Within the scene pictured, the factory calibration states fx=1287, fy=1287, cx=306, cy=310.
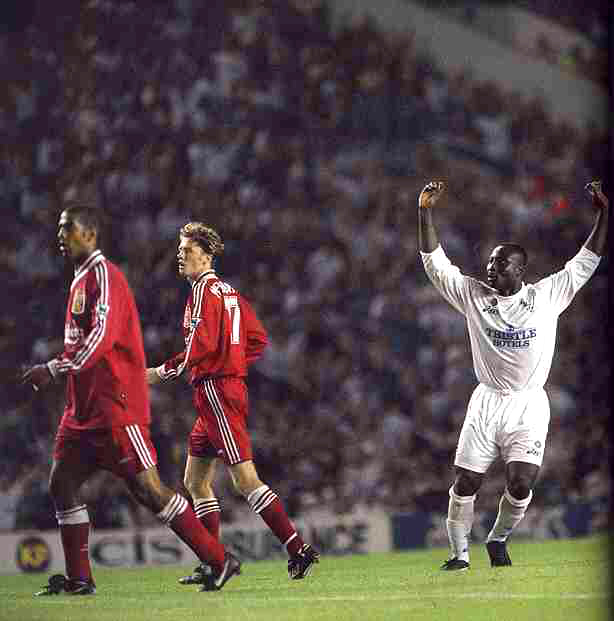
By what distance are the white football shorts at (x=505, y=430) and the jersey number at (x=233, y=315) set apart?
4.49 feet

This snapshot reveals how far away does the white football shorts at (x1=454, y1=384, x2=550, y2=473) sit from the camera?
691cm

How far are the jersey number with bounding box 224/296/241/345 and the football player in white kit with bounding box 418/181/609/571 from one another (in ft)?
3.47

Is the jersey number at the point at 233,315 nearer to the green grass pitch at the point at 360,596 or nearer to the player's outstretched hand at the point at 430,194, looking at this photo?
the player's outstretched hand at the point at 430,194

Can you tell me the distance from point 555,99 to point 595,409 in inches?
175

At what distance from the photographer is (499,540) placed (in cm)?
714

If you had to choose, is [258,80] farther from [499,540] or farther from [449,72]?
[499,540]

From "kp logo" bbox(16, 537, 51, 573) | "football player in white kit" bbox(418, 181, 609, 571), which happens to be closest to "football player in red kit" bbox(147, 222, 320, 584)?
"football player in white kit" bbox(418, 181, 609, 571)

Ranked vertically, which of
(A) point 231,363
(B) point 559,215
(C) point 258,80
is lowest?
(A) point 231,363

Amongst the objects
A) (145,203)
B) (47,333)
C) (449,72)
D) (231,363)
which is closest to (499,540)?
(231,363)

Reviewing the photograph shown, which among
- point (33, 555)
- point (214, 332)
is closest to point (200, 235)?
point (214, 332)

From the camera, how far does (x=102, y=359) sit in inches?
224

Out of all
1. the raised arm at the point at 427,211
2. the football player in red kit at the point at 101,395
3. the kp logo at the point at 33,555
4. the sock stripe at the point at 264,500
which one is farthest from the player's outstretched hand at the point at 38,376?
the kp logo at the point at 33,555

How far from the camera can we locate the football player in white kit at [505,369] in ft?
22.7

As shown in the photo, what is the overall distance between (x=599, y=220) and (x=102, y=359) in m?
2.96
